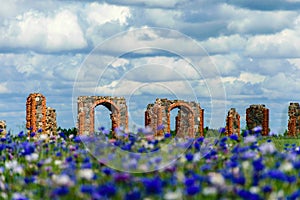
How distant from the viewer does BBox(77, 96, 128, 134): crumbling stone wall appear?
3091 cm

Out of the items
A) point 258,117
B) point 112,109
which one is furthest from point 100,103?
point 258,117

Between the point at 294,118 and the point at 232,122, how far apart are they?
4.32m

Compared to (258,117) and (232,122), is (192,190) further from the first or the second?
(258,117)

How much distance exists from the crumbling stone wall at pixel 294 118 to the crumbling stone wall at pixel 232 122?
11.7 feet

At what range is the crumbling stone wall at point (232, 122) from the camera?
3647 centimetres

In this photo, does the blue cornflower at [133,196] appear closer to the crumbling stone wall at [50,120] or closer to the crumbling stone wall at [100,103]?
the crumbling stone wall at [100,103]

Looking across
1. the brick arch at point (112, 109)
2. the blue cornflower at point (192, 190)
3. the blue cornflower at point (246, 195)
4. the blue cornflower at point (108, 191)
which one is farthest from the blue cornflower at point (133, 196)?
the brick arch at point (112, 109)

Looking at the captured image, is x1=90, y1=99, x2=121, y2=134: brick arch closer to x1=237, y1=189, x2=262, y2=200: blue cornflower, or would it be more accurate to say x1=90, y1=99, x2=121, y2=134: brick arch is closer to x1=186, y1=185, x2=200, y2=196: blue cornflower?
x1=186, y1=185, x2=200, y2=196: blue cornflower

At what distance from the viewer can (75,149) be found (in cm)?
805

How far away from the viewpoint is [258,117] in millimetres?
37562

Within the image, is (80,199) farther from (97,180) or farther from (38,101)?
(38,101)

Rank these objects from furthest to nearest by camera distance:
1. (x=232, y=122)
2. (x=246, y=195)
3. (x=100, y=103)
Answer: (x=232, y=122) < (x=100, y=103) < (x=246, y=195)

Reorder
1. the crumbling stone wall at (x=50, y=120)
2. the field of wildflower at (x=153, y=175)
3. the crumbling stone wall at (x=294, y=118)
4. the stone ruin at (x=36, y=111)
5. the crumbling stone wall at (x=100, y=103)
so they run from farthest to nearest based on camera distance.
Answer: the crumbling stone wall at (x=294, y=118), the crumbling stone wall at (x=50, y=120), the stone ruin at (x=36, y=111), the crumbling stone wall at (x=100, y=103), the field of wildflower at (x=153, y=175)

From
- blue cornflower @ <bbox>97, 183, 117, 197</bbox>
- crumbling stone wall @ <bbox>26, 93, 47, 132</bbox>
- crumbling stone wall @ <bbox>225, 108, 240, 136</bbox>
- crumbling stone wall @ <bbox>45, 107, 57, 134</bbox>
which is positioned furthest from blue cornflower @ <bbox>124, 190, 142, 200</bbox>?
crumbling stone wall @ <bbox>225, 108, 240, 136</bbox>
